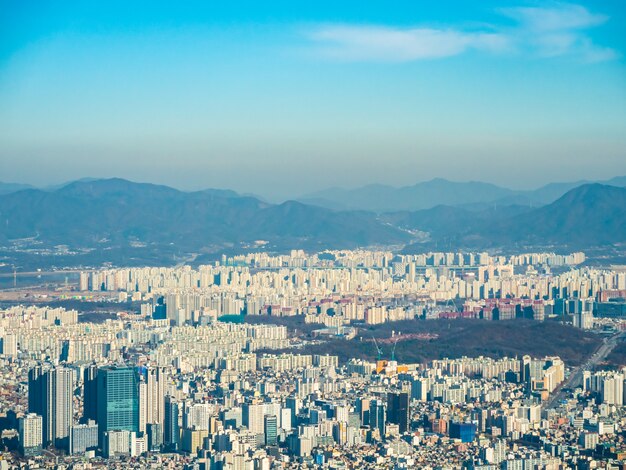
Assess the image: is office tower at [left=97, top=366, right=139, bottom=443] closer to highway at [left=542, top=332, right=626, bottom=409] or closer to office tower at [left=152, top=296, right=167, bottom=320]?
highway at [left=542, top=332, right=626, bottom=409]

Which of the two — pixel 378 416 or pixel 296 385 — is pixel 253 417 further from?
pixel 296 385

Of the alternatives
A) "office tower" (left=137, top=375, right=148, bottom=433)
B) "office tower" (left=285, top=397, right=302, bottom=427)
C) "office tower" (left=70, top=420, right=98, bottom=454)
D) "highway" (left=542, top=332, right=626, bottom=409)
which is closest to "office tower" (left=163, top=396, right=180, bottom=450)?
"office tower" (left=137, top=375, right=148, bottom=433)

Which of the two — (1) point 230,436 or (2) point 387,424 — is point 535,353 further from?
(1) point 230,436

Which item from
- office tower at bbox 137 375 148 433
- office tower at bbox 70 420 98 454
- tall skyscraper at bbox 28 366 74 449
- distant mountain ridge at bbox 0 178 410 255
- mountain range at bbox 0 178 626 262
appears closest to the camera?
office tower at bbox 70 420 98 454

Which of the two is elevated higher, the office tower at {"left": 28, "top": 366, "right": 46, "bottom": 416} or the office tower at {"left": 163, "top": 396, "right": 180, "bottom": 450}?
the office tower at {"left": 28, "top": 366, "right": 46, "bottom": 416}

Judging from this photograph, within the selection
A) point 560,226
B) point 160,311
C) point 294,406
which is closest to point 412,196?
point 560,226

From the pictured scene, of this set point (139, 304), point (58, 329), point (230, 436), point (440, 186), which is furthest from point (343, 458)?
point (440, 186)

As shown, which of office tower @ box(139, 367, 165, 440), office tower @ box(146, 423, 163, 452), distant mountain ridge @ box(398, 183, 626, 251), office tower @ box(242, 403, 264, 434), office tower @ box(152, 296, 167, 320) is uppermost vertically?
distant mountain ridge @ box(398, 183, 626, 251)
